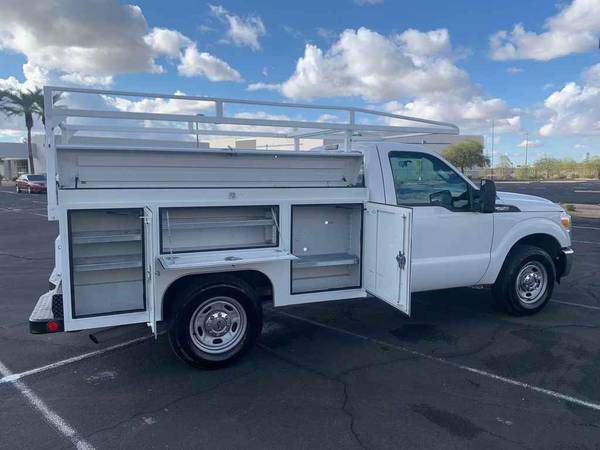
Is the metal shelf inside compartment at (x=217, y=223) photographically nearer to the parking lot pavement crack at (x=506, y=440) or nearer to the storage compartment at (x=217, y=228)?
the storage compartment at (x=217, y=228)

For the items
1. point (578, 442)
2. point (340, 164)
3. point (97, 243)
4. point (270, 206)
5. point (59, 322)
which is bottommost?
point (578, 442)

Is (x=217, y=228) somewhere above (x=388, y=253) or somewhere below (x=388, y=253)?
above

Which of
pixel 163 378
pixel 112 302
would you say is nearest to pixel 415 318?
pixel 163 378

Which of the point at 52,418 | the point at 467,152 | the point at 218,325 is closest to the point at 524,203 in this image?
the point at 218,325

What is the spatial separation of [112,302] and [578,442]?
3.90 metres

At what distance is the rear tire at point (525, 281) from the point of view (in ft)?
19.8

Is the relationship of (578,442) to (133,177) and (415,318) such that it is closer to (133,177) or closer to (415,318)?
(415,318)

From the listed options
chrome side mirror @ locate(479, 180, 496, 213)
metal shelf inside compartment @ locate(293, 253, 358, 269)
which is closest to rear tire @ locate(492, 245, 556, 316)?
chrome side mirror @ locate(479, 180, 496, 213)

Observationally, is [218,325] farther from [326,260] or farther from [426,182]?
[426,182]

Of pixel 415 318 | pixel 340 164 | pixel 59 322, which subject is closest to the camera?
pixel 59 322

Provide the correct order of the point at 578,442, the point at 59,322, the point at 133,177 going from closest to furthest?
the point at 578,442, the point at 59,322, the point at 133,177

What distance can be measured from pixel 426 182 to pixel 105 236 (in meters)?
3.50

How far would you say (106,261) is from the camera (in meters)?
4.38

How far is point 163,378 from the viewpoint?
4445 millimetres
